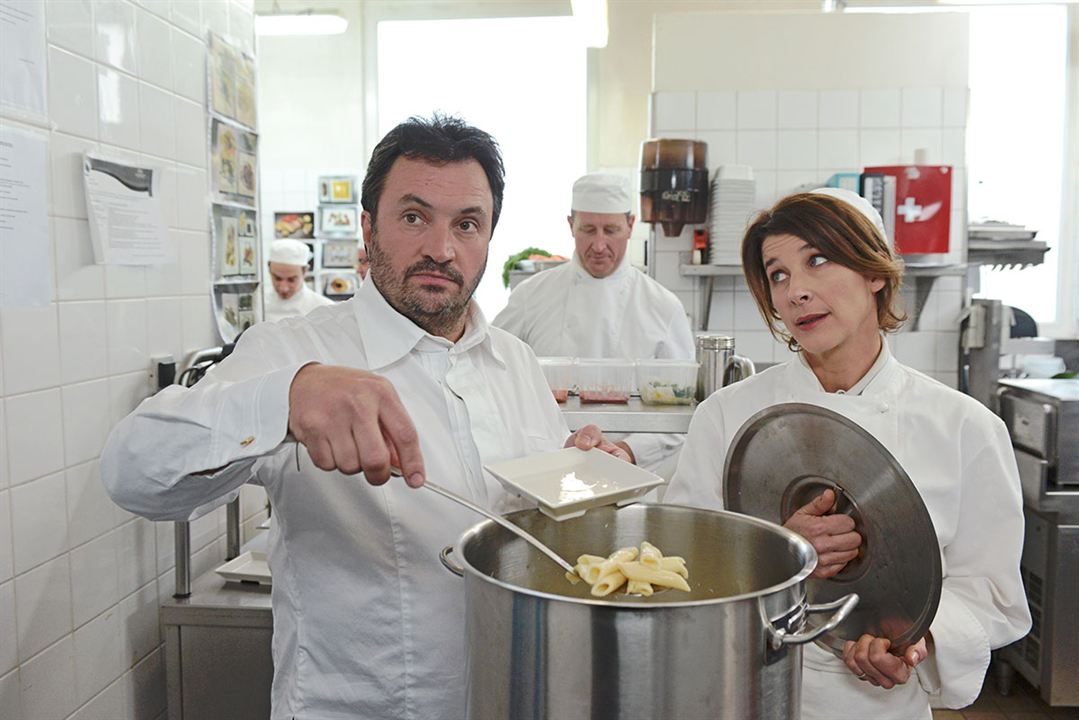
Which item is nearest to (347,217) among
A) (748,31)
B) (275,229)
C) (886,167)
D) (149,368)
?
(275,229)

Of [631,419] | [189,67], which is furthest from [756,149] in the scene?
[189,67]

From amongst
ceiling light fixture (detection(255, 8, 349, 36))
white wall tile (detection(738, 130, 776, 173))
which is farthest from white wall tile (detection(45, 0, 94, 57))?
ceiling light fixture (detection(255, 8, 349, 36))

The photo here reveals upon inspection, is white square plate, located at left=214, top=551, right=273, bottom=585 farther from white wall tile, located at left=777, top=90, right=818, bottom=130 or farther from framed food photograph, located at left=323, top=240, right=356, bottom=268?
framed food photograph, located at left=323, top=240, right=356, bottom=268

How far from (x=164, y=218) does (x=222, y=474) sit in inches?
55.8

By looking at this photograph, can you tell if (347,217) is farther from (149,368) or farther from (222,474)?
(222,474)

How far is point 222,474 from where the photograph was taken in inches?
43.7

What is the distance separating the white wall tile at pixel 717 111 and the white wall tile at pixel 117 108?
2.54 metres

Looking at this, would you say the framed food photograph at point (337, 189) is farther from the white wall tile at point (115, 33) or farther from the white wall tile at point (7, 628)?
the white wall tile at point (7, 628)

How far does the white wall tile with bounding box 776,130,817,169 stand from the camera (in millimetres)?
3973

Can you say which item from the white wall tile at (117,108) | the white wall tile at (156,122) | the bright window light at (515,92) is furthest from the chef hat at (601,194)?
the bright window light at (515,92)

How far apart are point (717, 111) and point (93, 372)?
114 inches

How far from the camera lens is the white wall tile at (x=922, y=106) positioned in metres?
3.94

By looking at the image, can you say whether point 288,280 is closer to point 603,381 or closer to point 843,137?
point 843,137

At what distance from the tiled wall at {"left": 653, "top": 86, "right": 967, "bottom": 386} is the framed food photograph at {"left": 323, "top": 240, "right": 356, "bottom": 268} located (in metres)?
3.67
